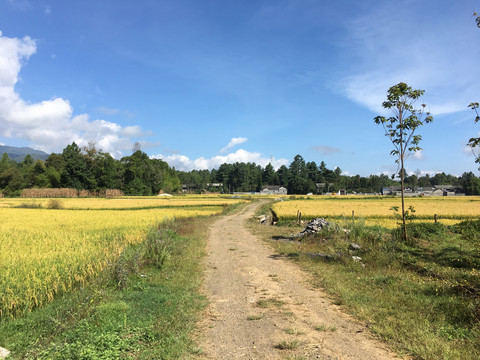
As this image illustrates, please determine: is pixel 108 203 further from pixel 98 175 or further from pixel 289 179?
pixel 289 179

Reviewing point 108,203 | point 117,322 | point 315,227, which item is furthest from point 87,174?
point 117,322

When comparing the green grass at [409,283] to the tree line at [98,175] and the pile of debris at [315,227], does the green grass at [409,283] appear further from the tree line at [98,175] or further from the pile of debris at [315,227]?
the tree line at [98,175]

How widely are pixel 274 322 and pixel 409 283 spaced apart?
4.73 meters

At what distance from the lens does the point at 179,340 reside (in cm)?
469

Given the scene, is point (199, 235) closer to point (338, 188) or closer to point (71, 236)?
point (71, 236)

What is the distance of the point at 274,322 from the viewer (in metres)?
5.40

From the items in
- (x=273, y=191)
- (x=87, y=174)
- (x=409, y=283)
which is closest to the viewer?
(x=409, y=283)

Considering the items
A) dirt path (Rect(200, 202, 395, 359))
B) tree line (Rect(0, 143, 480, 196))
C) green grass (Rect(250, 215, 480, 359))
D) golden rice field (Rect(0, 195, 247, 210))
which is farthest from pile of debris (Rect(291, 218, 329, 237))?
tree line (Rect(0, 143, 480, 196))

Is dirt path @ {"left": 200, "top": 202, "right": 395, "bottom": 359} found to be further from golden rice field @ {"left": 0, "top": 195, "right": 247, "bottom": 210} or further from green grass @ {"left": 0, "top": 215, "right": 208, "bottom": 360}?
golden rice field @ {"left": 0, "top": 195, "right": 247, "bottom": 210}

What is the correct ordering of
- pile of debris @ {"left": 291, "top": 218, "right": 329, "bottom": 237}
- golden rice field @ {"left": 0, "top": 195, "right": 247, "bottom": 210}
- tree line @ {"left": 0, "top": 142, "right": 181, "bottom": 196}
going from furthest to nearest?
tree line @ {"left": 0, "top": 142, "right": 181, "bottom": 196} < golden rice field @ {"left": 0, "top": 195, "right": 247, "bottom": 210} < pile of debris @ {"left": 291, "top": 218, "right": 329, "bottom": 237}

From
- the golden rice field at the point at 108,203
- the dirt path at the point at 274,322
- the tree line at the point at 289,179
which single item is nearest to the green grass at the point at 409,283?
the dirt path at the point at 274,322

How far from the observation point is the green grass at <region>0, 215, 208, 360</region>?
4332 millimetres

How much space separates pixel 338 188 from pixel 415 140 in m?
137

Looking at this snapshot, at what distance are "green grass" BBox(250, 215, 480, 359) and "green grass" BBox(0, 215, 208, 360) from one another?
116 inches
